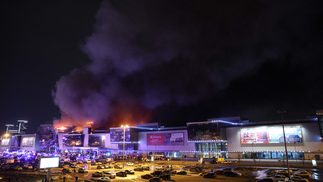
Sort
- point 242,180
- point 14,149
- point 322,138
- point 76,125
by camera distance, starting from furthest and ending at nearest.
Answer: point 14,149, point 76,125, point 322,138, point 242,180

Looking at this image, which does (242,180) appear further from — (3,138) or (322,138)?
(3,138)

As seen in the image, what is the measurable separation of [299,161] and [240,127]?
17.5 metres

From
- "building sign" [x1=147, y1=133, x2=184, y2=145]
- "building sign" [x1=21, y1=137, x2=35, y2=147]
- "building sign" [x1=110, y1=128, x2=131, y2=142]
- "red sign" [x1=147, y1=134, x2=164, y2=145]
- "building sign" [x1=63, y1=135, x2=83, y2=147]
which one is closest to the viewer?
"building sign" [x1=147, y1=133, x2=184, y2=145]

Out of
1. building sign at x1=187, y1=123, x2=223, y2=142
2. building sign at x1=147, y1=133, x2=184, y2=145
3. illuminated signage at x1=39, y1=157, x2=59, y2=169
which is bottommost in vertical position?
illuminated signage at x1=39, y1=157, x2=59, y2=169

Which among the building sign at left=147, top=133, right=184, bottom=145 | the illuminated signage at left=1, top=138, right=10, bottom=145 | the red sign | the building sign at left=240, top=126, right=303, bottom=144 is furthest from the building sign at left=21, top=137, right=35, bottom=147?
the building sign at left=240, top=126, right=303, bottom=144

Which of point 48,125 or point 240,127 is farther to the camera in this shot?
point 48,125

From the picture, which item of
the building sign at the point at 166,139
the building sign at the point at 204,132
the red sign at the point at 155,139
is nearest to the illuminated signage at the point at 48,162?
the building sign at the point at 204,132

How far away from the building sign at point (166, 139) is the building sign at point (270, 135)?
23.6m

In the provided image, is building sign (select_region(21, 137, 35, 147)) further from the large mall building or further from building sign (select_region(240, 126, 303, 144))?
building sign (select_region(240, 126, 303, 144))

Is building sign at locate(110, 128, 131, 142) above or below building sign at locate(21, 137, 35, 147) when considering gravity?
above

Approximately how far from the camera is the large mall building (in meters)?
57.8

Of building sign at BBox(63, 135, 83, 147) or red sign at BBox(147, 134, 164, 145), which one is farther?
building sign at BBox(63, 135, 83, 147)

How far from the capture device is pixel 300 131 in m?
58.3

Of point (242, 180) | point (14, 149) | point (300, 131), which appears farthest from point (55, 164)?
point (14, 149)
